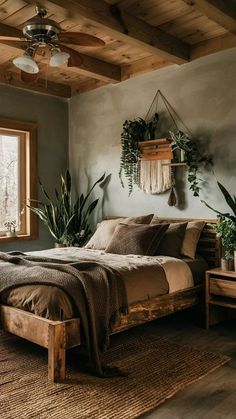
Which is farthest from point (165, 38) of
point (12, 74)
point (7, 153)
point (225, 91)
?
point (7, 153)

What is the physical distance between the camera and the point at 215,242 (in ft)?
13.4

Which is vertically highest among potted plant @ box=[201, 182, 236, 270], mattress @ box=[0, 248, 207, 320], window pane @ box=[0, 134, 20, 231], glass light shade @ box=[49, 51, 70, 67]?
glass light shade @ box=[49, 51, 70, 67]

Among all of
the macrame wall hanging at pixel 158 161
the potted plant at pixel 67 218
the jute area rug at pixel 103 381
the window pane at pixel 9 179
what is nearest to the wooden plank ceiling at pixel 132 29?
the macrame wall hanging at pixel 158 161

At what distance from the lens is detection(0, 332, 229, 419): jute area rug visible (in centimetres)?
222

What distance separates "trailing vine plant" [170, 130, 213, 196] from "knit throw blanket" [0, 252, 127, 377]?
169 centimetres

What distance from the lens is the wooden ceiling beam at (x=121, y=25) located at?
3189 millimetres

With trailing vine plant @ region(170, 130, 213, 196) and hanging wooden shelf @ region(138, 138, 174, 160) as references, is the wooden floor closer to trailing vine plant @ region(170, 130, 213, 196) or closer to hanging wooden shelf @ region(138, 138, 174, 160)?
trailing vine plant @ region(170, 130, 213, 196)

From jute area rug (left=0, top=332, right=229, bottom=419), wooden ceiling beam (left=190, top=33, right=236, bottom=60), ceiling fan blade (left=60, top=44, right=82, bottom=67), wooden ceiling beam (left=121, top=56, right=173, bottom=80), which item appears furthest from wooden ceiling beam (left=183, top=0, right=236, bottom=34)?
jute area rug (left=0, top=332, right=229, bottom=419)

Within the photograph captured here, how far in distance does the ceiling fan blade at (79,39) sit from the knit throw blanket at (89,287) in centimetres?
177

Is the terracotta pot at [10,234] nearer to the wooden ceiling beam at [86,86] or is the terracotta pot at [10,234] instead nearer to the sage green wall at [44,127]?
the sage green wall at [44,127]

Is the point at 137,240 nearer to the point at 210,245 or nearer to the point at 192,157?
the point at 210,245

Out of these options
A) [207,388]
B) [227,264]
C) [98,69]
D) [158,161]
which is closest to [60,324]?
[207,388]

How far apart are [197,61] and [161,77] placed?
51cm

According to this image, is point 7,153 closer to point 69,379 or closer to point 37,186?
point 37,186
